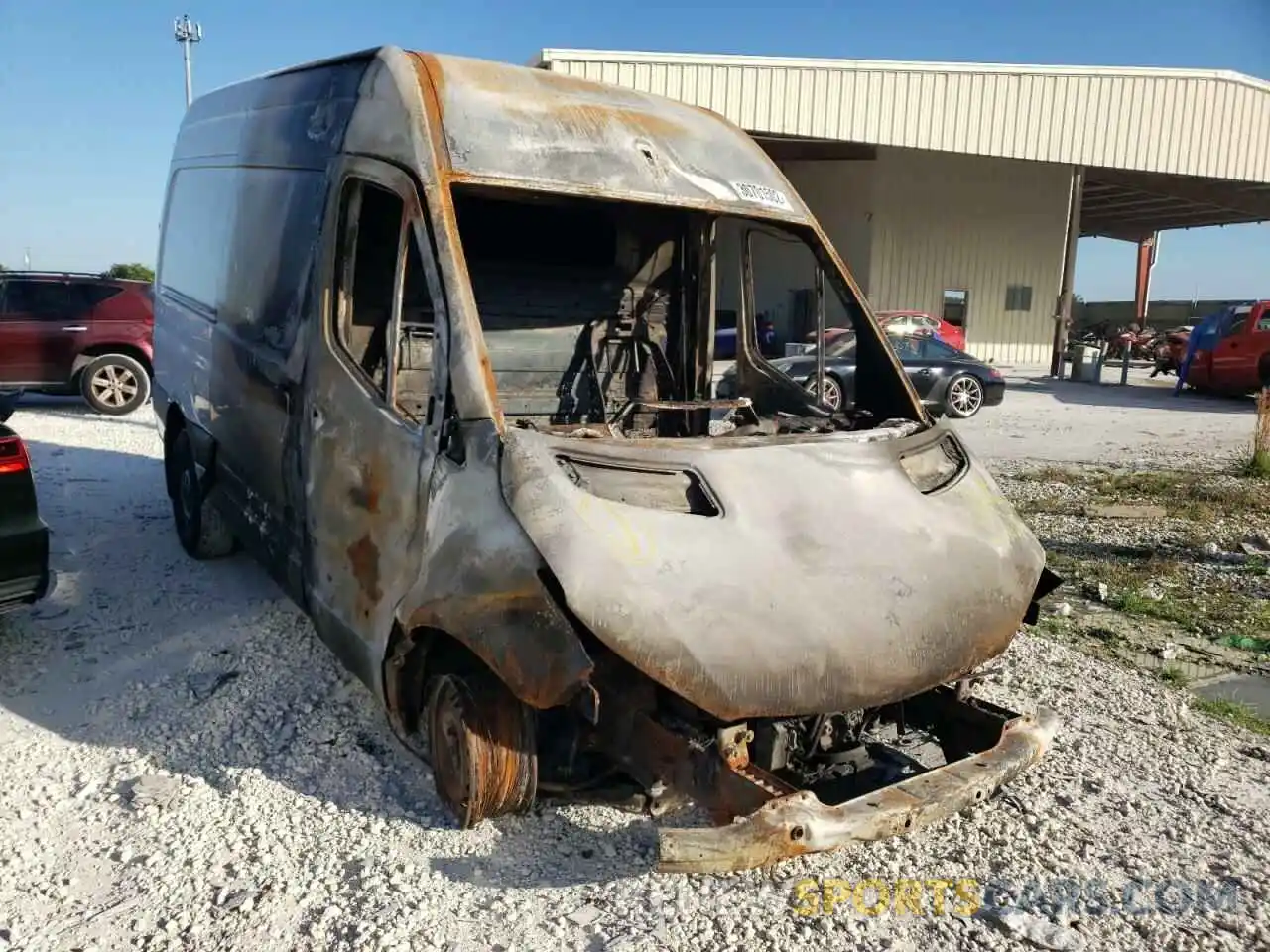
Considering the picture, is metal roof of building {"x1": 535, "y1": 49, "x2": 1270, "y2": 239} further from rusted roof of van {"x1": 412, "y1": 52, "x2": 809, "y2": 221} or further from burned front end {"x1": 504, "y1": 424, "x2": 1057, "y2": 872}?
burned front end {"x1": 504, "y1": 424, "x2": 1057, "y2": 872}

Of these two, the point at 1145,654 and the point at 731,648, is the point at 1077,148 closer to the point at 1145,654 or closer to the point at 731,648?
the point at 1145,654

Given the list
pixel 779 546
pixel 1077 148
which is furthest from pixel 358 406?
pixel 1077 148

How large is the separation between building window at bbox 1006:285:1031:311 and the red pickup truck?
860cm

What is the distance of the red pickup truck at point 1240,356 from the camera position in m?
17.1

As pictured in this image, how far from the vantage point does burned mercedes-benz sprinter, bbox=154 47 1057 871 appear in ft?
9.26

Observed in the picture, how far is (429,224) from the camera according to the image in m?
3.48

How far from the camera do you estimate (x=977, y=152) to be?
2142 centimetres

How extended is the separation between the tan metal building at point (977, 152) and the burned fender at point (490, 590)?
15088 millimetres

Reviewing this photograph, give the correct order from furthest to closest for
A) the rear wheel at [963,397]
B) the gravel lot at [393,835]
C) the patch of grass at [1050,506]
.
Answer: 1. the rear wheel at [963,397]
2. the patch of grass at [1050,506]
3. the gravel lot at [393,835]

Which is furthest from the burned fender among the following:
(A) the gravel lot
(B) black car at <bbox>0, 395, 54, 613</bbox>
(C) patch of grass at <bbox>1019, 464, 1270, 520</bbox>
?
(C) patch of grass at <bbox>1019, 464, 1270, 520</bbox>

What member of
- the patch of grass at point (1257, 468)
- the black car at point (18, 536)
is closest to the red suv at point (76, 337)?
the black car at point (18, 536)

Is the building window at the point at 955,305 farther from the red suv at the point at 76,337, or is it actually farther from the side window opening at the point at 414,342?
the side window opening at the point at 414,342

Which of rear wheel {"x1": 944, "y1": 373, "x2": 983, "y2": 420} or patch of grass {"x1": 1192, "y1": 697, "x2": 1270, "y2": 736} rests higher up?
rear wheel {"x1": 944, "y1": 373, "x2": 983, "y2": 420}

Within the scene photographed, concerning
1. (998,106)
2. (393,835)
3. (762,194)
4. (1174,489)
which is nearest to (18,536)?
(393,835)
